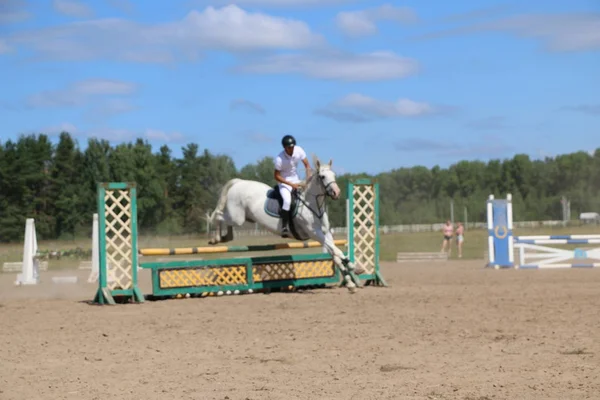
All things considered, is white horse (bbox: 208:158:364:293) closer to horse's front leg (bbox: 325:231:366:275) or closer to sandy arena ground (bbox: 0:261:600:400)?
horse's front leg (bbox: 325:231:366:275)

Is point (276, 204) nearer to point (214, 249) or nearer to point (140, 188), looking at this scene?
point (214, 249)

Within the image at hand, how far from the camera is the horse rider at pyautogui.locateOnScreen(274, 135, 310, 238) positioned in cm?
1337

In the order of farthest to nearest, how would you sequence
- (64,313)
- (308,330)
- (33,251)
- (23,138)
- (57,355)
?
(23,138)
(33,251)
(64,313)
(308,330)
(57,355)

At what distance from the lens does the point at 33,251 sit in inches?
703

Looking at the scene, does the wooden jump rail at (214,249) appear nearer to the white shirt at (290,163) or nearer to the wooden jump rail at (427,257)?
the white shirt at (290,163)

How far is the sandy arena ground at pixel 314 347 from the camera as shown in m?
5.74

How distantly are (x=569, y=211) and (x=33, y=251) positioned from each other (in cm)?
5744

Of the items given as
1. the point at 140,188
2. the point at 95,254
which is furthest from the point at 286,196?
the point at 140,188

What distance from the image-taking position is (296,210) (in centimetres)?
1356

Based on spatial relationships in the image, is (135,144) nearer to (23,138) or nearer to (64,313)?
(23,138)

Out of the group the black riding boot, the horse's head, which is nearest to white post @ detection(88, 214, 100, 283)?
the black riding boot

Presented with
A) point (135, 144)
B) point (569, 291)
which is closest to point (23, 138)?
point (135, 144)

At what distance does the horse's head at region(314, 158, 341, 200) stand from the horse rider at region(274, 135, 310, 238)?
25 centimetres

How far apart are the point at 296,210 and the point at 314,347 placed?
19.7 feet
